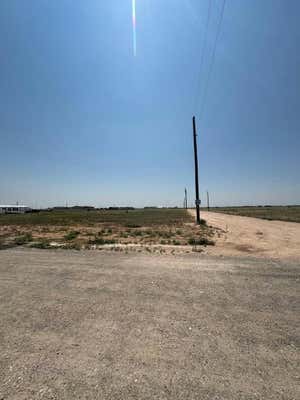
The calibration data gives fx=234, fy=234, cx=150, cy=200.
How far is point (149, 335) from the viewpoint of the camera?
3406mm

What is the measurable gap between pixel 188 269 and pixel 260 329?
11.6 feet

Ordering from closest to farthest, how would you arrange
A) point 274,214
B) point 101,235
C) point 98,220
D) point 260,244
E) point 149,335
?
point 149,335 < point 260,244 < point 101,235 < point 98,220 < point 274,214

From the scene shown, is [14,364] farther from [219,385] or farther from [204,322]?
[204,322]

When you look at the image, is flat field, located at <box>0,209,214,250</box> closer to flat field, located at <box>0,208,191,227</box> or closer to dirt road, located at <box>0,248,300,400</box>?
flat field, located at <box>0,208,191,227</box>

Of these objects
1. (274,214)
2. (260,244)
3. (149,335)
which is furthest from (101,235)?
(274,214)

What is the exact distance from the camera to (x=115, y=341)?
10.6ft

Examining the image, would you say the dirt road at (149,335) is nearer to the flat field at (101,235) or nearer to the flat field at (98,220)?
the flat field at (101,235)

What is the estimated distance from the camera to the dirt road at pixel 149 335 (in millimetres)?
2404

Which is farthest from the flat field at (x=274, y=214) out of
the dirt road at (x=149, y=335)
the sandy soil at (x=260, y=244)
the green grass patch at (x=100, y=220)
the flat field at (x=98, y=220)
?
the dirt road at (x=149, y=335)

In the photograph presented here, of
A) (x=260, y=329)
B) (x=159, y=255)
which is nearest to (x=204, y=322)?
(x=260, y=329)

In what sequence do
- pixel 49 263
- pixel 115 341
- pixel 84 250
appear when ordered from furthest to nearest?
pixel 84 250 < pixel 49 263 < pixel 115 341

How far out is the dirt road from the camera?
2.40 m

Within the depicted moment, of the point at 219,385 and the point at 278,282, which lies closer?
the point at 219,385

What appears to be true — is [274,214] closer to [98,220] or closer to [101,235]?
[98,220]
